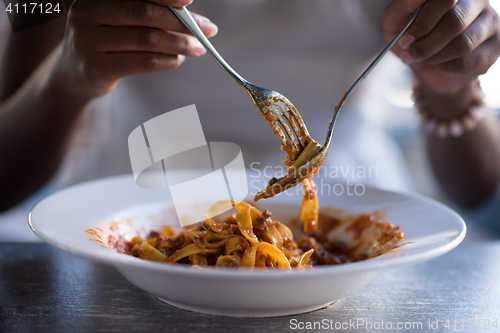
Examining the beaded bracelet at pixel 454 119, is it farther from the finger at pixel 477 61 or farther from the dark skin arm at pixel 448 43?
the finger at pixel 477 61

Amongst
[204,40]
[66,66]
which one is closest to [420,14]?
[204,40]

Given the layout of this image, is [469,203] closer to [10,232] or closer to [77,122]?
[77,122]

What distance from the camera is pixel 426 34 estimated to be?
1279mm

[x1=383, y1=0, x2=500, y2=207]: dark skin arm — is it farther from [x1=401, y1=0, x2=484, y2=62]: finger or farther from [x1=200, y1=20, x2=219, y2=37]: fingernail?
[x1=200, y1=20, x2=219, y2=37]: fingernail

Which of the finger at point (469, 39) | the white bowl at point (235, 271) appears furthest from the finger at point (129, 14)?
the finger at point (469, 39)

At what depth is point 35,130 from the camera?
208 cm

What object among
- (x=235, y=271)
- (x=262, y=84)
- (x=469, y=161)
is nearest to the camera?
(x=235, y=271)

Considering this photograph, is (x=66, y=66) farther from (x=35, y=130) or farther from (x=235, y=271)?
(x=235, y=271)

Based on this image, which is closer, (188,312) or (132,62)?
(188,312)

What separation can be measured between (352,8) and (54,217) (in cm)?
186

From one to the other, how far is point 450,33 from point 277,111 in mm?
624

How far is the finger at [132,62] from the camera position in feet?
4.31

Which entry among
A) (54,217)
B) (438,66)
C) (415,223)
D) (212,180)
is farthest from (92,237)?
(438,66)

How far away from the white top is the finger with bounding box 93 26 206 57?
0.88 metres
